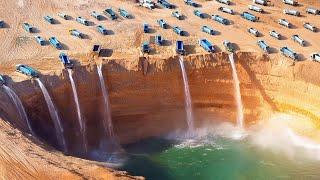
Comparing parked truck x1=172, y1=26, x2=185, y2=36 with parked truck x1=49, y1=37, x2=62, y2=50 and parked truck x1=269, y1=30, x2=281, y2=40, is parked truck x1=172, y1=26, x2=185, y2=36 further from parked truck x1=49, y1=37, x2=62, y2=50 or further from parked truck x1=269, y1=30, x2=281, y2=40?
parked truck x1=49, y1=37, x2=62, y2=50

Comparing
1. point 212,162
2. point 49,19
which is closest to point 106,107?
point 212,162

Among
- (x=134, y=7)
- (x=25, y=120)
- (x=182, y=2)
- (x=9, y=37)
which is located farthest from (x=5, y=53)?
(x=182, y=2)

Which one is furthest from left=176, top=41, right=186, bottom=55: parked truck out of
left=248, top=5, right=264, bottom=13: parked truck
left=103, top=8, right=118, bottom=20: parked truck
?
left=248, top=5, right=264, bottom=13: parked truck

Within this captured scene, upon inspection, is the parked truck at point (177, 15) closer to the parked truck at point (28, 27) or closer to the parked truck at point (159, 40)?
the parked truck at point (159, 40)

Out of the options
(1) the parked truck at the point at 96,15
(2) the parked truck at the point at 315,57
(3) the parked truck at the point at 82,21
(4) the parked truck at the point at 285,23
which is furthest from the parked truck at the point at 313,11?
(3) the parked truck at the point at 82,21

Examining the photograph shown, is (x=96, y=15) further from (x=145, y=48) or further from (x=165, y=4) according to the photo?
(x=145, y=48)

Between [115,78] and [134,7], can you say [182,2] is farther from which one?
[115,78]

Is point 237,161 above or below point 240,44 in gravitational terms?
below
